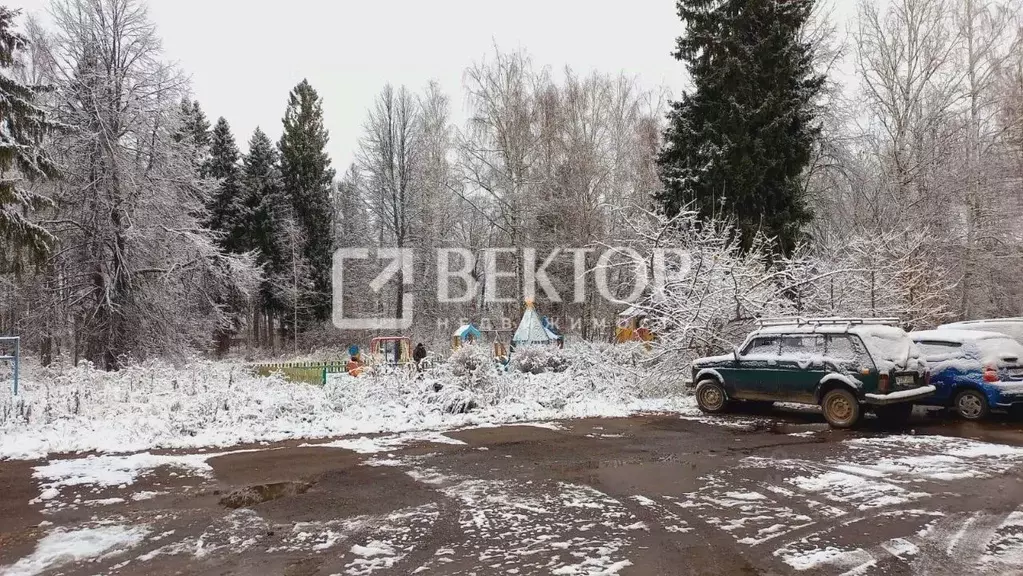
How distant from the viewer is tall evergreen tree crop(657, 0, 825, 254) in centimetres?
2078

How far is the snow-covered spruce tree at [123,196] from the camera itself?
19.9 metres

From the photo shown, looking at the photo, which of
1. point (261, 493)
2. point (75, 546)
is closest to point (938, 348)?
point (261, 493)

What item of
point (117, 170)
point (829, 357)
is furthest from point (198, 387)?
point (829, 357)

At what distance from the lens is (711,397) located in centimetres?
1231

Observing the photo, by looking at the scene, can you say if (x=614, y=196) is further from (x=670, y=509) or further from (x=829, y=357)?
(x=670, y=509)

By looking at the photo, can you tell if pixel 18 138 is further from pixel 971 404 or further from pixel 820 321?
pixel 971 404

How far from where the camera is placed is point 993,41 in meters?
25.8

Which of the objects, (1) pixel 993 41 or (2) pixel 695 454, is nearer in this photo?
(2) pixel 695 454

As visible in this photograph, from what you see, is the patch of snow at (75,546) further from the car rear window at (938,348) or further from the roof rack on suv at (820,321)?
the car rear window at (938,348)

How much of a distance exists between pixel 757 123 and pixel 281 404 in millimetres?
18182

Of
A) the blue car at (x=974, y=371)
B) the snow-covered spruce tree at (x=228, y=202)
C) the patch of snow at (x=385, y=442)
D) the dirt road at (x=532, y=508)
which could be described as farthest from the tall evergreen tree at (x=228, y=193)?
the blue car at (x=974, y=371)

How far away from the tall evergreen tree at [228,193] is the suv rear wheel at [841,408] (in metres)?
36.2

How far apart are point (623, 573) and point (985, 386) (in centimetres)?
1006

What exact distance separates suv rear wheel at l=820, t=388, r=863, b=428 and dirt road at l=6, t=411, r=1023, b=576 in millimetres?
914
